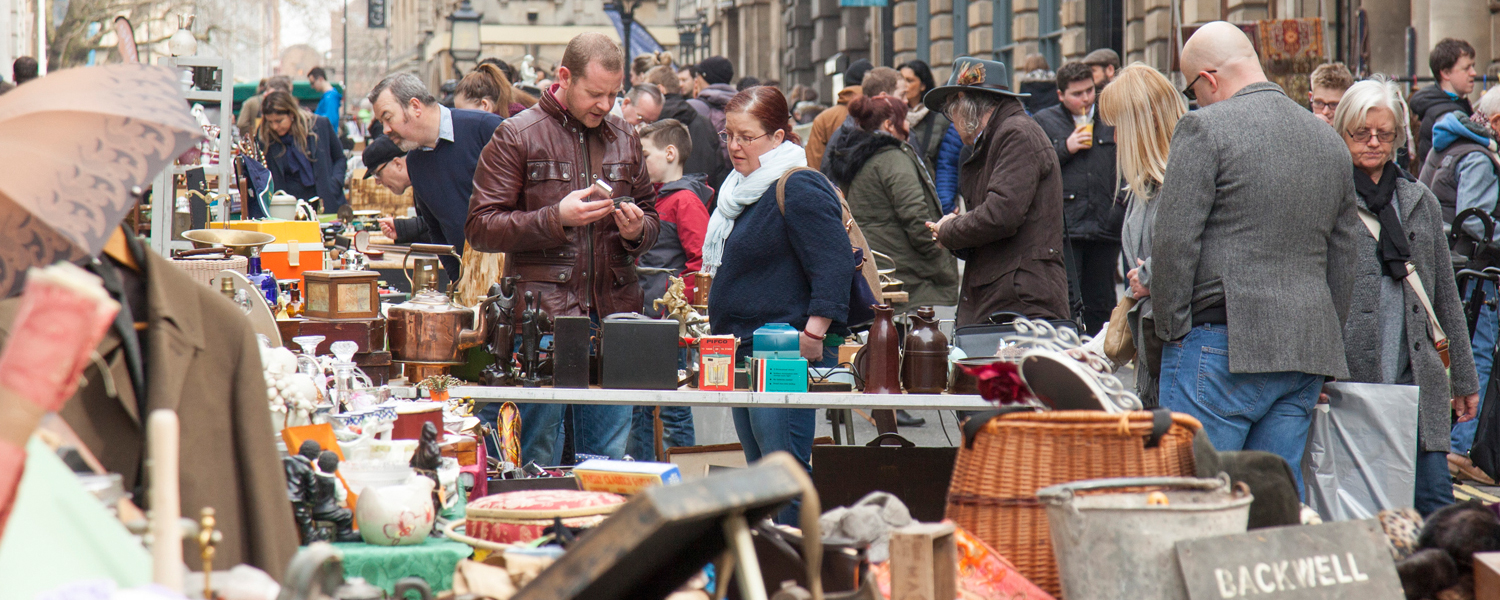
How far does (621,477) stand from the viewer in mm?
2854

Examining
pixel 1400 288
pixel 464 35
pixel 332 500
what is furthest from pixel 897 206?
pixel 464 35

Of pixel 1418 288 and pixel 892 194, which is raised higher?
pixel 892 194

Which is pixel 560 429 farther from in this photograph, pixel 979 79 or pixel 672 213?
pixel 979 79

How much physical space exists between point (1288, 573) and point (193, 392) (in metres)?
1.78

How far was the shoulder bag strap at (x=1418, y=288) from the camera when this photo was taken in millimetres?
4320

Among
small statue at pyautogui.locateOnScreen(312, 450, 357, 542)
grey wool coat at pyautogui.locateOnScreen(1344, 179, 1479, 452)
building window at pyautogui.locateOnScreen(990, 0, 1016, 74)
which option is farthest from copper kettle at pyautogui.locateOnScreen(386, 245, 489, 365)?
building window at pyautogui.locateOnScreen(990, 0, 1016, 74)

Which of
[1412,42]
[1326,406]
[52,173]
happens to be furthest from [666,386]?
[1412,42]

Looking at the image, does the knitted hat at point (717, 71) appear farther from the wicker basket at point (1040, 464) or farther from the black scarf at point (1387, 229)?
the wicker basket at point (1040, 464)

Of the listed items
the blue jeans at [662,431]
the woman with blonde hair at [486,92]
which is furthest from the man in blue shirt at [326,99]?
the blue jeans at [662,431]

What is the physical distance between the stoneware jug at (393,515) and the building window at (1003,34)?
1717cm

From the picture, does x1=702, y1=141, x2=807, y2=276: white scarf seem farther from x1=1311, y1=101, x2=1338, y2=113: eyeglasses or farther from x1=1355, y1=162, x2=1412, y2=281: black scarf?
x1=1311, y1=101, x2=1338, y2=113: eyeglasses

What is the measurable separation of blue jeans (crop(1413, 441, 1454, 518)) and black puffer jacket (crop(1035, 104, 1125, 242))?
2.96 meters

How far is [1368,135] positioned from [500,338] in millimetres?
3038

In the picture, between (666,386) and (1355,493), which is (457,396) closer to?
(666,386)
